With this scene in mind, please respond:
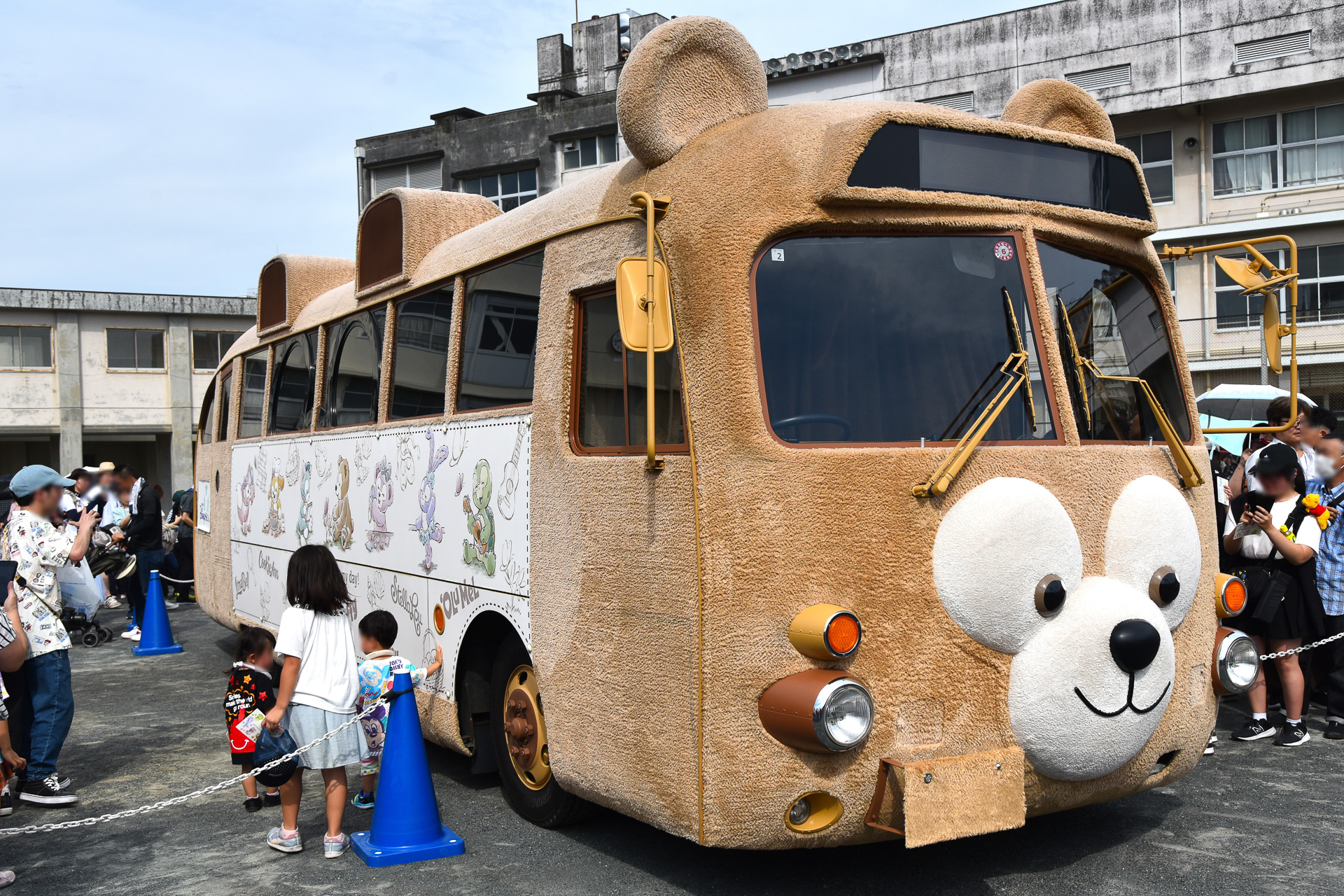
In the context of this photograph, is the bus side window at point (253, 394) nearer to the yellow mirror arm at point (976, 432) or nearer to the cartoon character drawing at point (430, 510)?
the cartoon character drawing at point (430, 510)

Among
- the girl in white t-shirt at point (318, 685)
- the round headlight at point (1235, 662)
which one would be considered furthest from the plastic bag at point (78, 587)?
the round headlight at point (1235, 662)

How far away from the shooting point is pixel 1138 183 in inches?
197

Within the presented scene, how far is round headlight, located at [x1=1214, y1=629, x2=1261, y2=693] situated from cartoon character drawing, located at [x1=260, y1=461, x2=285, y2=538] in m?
6.41

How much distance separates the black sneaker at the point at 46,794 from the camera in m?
6.49

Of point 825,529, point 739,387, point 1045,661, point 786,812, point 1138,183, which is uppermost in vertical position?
point 1138,183

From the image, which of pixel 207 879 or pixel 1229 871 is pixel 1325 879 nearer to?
pixel 1229 871

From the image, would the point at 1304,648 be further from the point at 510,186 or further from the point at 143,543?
the point at 510,186

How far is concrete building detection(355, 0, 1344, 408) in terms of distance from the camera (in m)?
28.4

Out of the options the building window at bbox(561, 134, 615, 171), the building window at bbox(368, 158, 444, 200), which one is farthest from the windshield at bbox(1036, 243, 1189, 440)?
the building window at bbox(368, 158, 444, 200)

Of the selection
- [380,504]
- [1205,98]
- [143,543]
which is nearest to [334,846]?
[380,504]

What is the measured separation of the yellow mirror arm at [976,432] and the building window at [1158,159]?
28.6 metres

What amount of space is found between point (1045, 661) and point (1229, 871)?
1501 millimetres

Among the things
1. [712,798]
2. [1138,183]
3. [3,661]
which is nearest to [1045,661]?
[712,798]

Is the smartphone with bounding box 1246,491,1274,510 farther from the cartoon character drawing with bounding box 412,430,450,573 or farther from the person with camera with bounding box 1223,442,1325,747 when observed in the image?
the cartoon character drawing with bounding box 412,430,450,573
